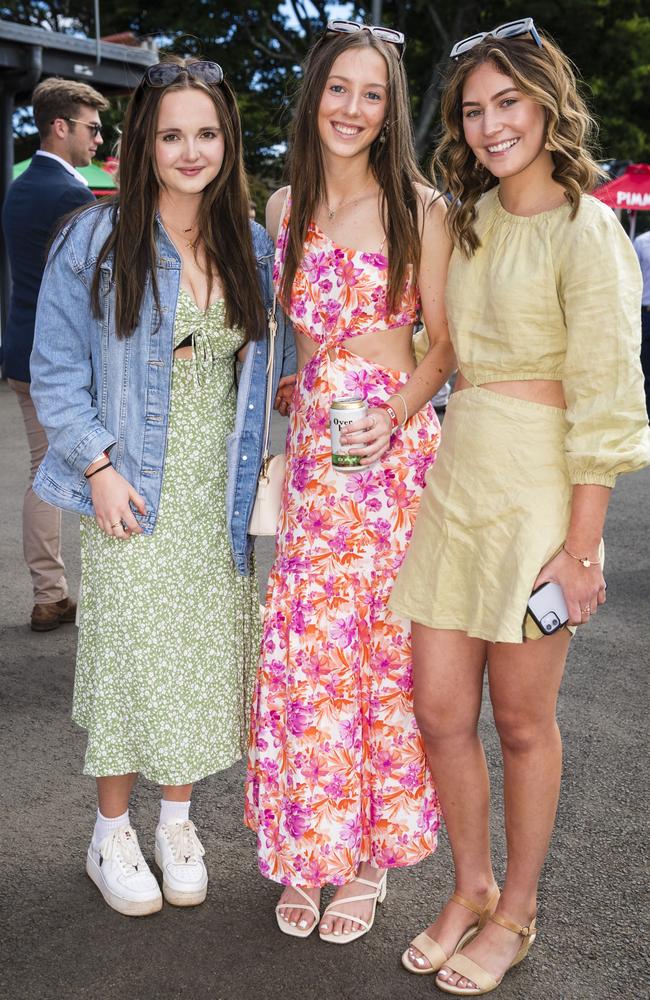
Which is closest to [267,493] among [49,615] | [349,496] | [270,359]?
[349,496]

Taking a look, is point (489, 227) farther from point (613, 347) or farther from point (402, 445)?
point (402, 445)

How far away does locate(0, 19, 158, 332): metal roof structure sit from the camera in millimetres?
11391

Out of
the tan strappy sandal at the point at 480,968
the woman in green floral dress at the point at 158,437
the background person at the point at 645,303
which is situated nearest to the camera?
the tan strappy sandal at the point at 480,968

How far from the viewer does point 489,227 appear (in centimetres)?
246

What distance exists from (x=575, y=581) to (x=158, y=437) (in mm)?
1117

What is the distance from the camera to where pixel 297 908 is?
113 inches

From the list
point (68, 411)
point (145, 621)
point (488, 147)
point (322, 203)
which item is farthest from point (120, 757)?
point (488, 147)

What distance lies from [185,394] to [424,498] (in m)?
0.70

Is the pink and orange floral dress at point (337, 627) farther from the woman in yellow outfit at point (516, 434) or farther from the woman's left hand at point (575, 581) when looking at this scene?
the woman's left hand at point (575, 581)

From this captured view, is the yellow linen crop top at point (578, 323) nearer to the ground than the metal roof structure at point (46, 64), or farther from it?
nearer to the ground

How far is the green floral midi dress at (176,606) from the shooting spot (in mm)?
2809

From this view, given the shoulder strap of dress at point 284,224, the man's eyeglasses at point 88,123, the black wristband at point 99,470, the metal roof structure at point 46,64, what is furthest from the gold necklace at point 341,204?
the metal roof structure at point 46,64

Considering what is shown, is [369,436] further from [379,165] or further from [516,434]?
[379,165]

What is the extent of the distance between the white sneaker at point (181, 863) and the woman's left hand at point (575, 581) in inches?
52.2
